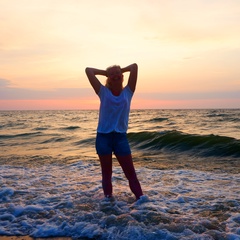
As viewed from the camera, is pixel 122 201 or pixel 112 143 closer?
pixel 112 143

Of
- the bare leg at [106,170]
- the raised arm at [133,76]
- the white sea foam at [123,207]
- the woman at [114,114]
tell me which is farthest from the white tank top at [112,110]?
the white sea foam at [123,207]

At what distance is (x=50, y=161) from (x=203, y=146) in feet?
Result: 19.7

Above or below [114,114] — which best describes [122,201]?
below

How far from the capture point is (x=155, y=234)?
4.05 meters

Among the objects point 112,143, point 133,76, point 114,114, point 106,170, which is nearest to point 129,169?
point 106,170

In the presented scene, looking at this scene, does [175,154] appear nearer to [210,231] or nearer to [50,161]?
[50,161]

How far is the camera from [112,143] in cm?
524

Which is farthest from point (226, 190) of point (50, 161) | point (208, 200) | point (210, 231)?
point (50, 161)

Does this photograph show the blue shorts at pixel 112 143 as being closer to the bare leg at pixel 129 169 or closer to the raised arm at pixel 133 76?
the bare leg at pixel 129 169

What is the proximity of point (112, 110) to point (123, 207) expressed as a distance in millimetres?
1551

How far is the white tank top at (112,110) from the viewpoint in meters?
5.05

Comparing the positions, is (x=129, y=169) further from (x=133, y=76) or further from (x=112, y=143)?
(x=133, y=76)

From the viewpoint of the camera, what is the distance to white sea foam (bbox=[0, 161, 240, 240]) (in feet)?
13.9

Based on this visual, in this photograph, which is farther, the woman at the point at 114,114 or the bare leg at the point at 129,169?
the bare leg at the point at 129,169
